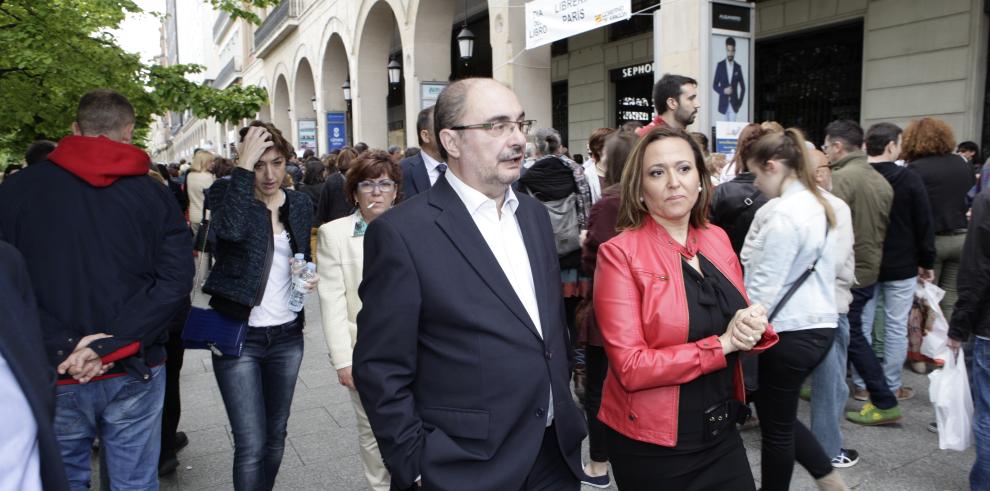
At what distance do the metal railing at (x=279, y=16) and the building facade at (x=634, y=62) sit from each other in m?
0.11

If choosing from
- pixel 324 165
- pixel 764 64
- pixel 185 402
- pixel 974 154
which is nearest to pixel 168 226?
pixel 185 402

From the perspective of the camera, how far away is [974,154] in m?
8.44

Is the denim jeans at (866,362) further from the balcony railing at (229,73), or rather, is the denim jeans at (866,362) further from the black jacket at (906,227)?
the balcony railing at (229,73)

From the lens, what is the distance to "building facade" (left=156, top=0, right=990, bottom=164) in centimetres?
891

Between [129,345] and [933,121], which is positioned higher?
[933,121]

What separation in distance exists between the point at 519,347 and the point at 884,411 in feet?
13.1

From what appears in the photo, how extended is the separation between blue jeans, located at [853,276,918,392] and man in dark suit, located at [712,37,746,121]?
145 inches

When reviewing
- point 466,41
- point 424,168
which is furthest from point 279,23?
point 424,168

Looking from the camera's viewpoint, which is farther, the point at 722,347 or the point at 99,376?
the point at 99,376

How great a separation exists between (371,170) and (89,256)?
1323mm

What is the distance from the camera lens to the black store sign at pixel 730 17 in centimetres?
826

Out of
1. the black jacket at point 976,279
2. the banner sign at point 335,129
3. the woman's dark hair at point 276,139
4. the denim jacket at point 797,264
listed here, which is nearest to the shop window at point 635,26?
the black jacket at point 976,279

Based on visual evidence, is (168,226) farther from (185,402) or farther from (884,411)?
(884,411)

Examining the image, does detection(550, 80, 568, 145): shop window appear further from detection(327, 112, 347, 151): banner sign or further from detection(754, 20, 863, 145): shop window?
detection(327, 112, 347, 151): banner sign
